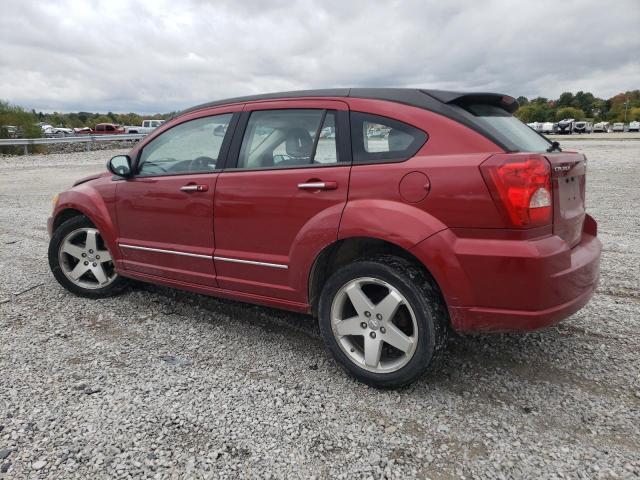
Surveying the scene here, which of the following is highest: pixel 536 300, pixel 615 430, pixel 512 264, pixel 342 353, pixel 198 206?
pixel 198 206

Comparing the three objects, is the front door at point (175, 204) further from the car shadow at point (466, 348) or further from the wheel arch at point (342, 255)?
the wheel arch at point (342, 255)

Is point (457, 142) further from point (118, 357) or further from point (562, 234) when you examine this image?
point (118, 357)

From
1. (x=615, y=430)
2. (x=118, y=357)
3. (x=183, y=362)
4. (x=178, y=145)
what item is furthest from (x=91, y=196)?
(x=615, y=430)

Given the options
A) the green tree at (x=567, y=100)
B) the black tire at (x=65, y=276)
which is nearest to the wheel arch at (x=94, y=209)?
the black tire at (x=65, y=276)

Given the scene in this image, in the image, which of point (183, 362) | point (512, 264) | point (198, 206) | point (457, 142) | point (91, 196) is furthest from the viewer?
point (91, 196)

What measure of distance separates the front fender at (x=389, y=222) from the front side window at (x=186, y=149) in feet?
4.14

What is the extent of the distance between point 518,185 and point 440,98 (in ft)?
2.39

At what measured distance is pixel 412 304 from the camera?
2.70 metres

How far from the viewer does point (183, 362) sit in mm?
3309

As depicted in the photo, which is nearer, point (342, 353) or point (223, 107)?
point (342, 353)

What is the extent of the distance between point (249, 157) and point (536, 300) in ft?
6.63

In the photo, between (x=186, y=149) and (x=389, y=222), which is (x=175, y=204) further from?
(x=389, y=222)

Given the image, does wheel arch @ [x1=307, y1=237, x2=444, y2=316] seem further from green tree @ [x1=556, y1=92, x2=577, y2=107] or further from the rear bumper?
green tree @ [x1=556, y1=92, x2=577, y2=107]

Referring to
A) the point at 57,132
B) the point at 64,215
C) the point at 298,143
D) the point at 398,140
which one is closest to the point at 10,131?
the point at 57,132
